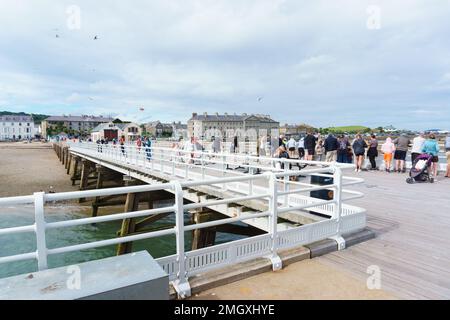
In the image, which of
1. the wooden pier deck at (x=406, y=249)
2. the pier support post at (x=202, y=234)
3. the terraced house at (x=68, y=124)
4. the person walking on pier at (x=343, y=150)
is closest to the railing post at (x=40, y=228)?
the wooden pier deck at (x=406, y=249)

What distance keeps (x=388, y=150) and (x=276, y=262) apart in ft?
36.8

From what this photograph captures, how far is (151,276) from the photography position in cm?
234

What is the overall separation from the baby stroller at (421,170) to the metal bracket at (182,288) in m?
9.74

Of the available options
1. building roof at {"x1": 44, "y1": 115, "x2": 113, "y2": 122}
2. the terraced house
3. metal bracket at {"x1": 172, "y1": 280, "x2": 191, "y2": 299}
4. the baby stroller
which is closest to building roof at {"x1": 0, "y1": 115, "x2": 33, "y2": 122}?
the terraced house

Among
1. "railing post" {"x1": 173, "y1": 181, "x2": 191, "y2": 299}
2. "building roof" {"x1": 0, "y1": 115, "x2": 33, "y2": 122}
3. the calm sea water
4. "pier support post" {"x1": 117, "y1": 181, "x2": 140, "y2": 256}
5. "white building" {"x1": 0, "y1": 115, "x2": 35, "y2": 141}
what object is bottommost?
the calm sea water

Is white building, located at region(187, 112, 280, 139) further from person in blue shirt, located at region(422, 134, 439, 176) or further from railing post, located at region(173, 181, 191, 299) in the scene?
railing post, located at region(173, 181, 191, 299)

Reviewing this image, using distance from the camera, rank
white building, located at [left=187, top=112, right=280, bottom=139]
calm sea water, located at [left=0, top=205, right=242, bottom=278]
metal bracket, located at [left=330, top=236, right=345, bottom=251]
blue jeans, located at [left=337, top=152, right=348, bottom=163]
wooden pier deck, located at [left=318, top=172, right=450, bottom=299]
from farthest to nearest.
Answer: white building, located at [left=187, top=112, right=280, bottom=139] < blue jeans, located at [left=337, top=152, right=348, bottom=163] < calm sea water, located at [left=0, top=205, right=242, bottom=278] < metal bracket, located at [left=330, top=236, right=345, bottom=251] < wooden pier deck, located at [left=318, top=172, right=450, bottom=299]

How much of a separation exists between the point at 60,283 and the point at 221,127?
4224 inches

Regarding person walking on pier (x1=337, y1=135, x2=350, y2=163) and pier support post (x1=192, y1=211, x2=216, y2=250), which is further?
person walking on pier (x1=337, y1=135, x2=350, y2=163)

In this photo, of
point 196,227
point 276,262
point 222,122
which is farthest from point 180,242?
point 222,122

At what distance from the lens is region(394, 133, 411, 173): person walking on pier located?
40.3 feet

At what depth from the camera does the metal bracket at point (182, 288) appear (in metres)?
2.99

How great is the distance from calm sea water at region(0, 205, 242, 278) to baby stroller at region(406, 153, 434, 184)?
22.4 ft
